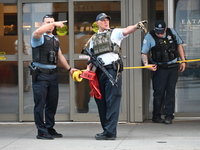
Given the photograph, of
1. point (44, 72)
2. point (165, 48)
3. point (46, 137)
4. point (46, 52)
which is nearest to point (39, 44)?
point (46, 52)

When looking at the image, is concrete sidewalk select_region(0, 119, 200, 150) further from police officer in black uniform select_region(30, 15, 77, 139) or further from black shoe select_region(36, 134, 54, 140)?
police officer in black uniform select_region(30, 15, 77, 139)

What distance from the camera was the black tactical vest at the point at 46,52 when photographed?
26.7ft

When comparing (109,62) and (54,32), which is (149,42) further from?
(109,62)

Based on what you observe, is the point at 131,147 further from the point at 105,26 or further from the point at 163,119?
the point at 163,119

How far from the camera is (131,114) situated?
390 inches

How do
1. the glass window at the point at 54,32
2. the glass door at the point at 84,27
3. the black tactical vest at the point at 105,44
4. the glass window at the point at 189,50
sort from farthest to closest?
the glass window at the point at 189,50 → the glass window at the point at 54,32 → the glass door at the point at 84,27 → the black tactical vest at the point at 105,44

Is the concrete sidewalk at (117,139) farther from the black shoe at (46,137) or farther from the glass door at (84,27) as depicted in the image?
the glass door at (84,27)

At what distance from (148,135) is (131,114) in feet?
4.52

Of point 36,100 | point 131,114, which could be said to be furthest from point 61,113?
point 36,100

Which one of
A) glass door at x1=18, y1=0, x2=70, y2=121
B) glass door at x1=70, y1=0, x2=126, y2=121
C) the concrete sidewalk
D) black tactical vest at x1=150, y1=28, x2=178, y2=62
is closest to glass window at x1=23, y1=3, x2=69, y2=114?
glass door at x1=18, y1=0, x2=70, y2=121

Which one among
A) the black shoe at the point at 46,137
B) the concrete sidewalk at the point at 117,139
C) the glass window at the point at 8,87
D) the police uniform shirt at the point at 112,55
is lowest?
the concrete sidewalk at the point at 117,139

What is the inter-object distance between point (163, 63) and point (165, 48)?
11.2 inches

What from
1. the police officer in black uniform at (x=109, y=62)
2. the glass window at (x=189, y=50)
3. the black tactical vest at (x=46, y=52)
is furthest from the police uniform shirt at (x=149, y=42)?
the black tactical vest at (x=46, y=52)

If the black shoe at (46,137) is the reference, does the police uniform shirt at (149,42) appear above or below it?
above
